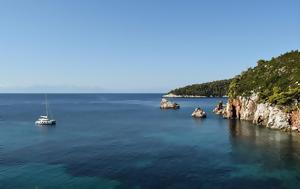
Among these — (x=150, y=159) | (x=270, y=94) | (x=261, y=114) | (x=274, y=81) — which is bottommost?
(x=150, y=159)

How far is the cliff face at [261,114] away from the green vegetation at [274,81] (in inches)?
92.4

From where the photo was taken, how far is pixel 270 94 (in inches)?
4247

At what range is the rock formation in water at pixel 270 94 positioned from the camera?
95500 mm

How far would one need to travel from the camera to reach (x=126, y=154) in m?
69.6

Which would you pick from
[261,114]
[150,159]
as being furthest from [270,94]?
[150,159]

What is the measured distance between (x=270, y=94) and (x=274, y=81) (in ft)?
36.8

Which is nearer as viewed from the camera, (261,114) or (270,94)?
(270,94)

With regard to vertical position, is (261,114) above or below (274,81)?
below

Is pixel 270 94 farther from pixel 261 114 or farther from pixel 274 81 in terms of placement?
pixel 274 81

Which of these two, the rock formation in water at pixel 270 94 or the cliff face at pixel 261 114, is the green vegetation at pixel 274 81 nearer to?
the rock formation in water at pixel 270 94

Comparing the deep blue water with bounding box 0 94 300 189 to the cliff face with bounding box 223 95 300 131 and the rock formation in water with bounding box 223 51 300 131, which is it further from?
the rock formation in water with bounding box 223 51 300 131

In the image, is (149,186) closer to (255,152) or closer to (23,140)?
(255,152)

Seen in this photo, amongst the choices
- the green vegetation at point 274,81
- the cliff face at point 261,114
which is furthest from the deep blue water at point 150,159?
the green vegetation at point 274,81

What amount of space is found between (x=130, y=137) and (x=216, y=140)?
24.5 m
